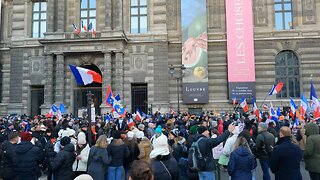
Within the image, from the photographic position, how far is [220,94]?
1253 inches

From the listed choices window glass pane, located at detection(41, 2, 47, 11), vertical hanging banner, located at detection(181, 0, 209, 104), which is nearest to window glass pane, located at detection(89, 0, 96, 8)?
window glass pane, located at detection(41, 2, 47, 11)

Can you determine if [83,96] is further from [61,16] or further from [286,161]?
[286,161]

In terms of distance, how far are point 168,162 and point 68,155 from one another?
3.42 metres

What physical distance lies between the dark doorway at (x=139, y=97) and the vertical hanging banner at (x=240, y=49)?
8.04 m

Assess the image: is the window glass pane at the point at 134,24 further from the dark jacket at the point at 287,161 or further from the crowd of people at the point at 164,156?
the dark jacket at the point at 287,161

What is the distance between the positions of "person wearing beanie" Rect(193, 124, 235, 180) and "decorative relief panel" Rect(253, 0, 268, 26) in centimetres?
2622

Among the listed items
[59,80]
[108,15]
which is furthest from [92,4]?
[59,80]

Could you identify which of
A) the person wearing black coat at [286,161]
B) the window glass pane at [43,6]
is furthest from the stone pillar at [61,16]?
the person wearing black coat at [286,161]

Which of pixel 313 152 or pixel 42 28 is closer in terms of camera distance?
Result: pixel 313 152

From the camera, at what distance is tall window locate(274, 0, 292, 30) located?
1282 inches

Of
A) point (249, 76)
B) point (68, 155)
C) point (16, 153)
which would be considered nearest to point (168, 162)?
point (68, 155)

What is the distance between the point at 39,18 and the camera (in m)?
34.5

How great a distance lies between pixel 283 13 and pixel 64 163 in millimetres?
29680

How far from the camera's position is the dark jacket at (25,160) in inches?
326
